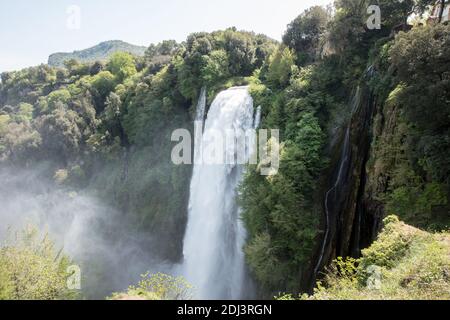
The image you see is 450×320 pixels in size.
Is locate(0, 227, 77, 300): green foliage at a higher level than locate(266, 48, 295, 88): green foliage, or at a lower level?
lower

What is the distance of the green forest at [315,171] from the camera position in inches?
527

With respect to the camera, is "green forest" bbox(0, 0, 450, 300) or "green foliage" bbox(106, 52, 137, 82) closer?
"green forest" bbox(0, 0, 450, 300)

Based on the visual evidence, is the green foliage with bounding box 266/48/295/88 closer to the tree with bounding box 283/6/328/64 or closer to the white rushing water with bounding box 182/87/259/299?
the tree with bounding box 283/6/328/64

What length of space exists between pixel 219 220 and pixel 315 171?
1118 centimetres

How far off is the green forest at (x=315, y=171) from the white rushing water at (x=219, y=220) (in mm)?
2124

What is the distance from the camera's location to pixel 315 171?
821 inches

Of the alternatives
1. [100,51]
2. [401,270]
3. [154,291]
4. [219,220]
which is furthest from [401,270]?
[100,51]

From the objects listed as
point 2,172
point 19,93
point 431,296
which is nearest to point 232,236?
point 431,296

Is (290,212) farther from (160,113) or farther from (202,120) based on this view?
(160,113)

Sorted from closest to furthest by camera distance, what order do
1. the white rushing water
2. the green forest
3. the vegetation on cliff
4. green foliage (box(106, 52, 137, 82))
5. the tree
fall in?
the vegetation on cliff → the green forest → the white rushing water → the tree → green foliage (box(106, 52, 137, 82))

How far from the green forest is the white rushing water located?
2.12 m

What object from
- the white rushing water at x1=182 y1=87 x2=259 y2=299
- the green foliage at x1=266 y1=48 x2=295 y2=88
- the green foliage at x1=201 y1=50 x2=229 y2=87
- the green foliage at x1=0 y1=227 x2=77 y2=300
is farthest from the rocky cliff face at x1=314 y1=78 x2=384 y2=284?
the green foliage at x1=201 y1=50 x2=229 y2=87

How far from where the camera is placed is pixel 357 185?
18594mm

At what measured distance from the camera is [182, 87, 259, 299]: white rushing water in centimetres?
2794
